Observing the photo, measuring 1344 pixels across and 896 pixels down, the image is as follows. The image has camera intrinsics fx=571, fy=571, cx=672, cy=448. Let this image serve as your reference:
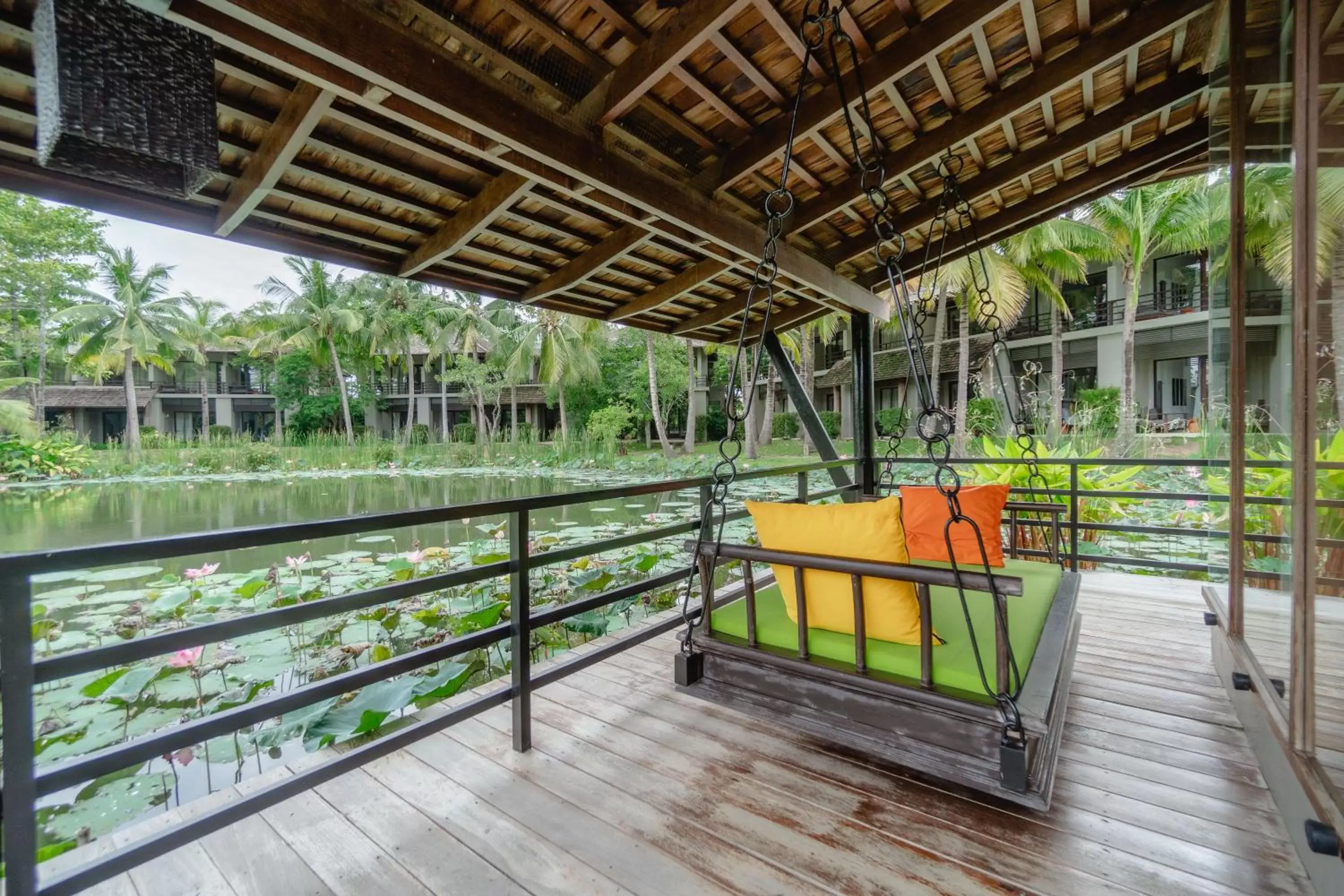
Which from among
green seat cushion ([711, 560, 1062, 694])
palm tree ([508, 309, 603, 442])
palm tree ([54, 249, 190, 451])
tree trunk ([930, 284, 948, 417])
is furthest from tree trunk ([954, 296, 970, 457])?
palm tree ([54, 249, 190, 451])

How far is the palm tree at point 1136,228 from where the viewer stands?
33.5 ft

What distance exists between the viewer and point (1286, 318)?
1.62 m

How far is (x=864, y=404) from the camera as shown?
4.46 metres

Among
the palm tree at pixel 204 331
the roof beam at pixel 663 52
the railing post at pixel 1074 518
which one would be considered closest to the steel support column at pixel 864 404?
the railing post at pixel 1074 518

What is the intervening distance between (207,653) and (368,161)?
2.80 metres

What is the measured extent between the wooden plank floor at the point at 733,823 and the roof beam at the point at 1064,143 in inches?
104

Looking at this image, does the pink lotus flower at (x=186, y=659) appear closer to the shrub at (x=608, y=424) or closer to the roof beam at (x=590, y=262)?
the roof beam at (x=590, y=262)

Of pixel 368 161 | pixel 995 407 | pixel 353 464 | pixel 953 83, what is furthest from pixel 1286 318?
pixel 353 464

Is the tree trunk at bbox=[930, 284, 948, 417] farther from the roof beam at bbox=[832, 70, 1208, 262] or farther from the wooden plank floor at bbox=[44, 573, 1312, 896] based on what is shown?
the wooden plank floor at bbox=[44, 573, 1312, 896]

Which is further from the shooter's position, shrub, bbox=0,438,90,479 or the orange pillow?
shrub, bbox=0,438,90,479

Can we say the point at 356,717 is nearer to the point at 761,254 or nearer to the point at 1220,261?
the point at 761,254

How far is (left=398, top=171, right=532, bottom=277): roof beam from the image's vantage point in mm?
2127

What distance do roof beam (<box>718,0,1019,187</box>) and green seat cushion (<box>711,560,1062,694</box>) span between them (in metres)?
1.80

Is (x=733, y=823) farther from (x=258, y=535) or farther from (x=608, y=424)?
(x=608, y=424)
